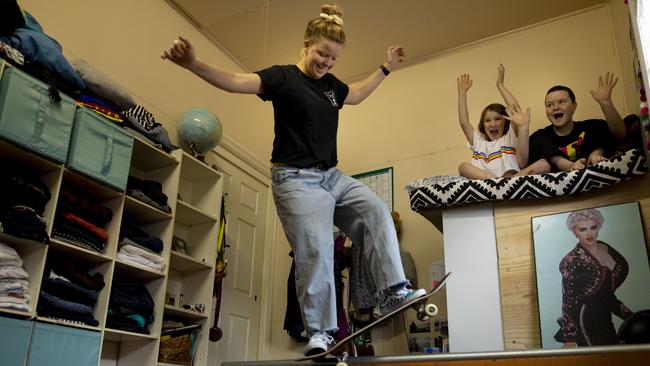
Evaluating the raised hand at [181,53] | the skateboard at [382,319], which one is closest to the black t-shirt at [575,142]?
the skateboard at [382,319]

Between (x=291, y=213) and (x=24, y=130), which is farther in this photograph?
(x=24, y=130)

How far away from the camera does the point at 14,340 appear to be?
2.42m

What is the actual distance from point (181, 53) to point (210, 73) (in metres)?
0.15

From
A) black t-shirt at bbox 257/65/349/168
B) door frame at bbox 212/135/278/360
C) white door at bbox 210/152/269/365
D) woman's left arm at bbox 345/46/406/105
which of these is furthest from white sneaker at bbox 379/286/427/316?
door frame at bbox 212/135/278/360

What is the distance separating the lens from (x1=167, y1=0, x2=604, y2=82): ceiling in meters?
4.25

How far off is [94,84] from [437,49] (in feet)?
9.26

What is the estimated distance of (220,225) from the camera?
3.96 metres

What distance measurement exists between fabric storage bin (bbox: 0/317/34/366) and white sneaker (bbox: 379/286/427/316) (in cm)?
156

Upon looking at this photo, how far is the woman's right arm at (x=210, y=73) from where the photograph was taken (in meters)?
2.08

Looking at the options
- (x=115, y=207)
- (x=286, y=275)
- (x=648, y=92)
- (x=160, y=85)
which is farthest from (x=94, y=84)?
(x=648, y=92)

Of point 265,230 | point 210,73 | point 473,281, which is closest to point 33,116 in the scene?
point 210,73

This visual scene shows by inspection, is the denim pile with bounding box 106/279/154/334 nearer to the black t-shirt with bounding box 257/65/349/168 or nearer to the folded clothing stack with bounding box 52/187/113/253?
the folded clothing stack with bounding box 52/187/113/253

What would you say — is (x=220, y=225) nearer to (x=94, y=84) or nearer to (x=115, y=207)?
(x=115, y=207)

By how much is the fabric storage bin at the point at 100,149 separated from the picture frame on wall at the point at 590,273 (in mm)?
2210
